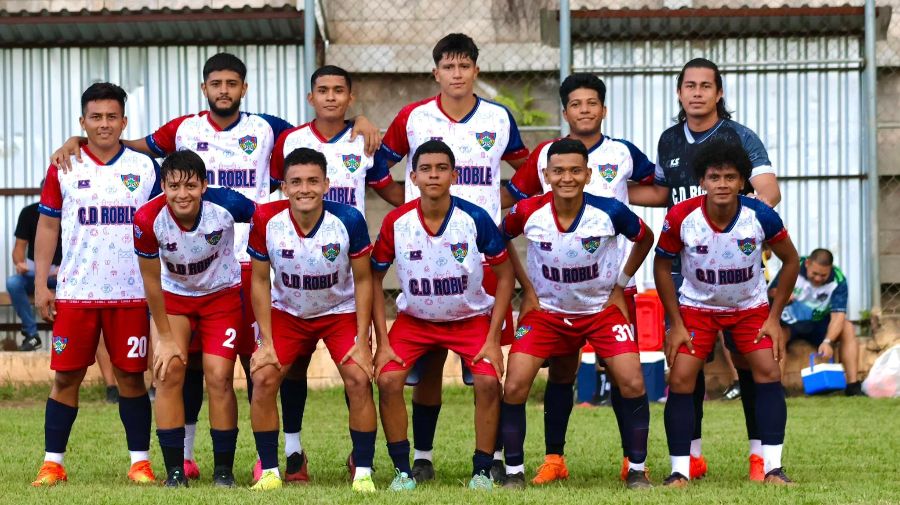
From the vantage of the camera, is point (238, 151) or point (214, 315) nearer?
point (214, 315)

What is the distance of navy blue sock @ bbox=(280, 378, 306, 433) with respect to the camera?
8.16 metres

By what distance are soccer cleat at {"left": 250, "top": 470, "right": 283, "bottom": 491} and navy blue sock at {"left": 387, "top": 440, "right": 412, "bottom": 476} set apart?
61 centimetres

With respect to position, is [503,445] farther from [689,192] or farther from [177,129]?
[177,129]

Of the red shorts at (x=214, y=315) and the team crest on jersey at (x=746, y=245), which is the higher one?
the team crest on jersey at (x=746, y=245)

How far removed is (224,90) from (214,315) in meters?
1.30

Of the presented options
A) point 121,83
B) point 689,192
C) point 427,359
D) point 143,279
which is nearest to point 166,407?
point 143,279

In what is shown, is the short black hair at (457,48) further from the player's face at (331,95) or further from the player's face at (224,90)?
the player's face at (224,90)

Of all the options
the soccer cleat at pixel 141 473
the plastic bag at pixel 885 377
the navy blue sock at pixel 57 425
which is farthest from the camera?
the plastic bag at pixel 885 377

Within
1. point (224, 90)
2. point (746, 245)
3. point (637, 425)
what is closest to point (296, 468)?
point (637, 425)

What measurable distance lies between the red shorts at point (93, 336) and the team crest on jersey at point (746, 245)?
3.23m

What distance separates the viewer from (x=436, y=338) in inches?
304

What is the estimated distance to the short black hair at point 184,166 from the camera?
7492 mm

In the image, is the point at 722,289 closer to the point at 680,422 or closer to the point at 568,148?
the point at 680,422

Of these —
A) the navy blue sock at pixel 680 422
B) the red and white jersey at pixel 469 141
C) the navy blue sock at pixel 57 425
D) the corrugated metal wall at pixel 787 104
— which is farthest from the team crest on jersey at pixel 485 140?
the corrugated metal wall at pixel 787 104
